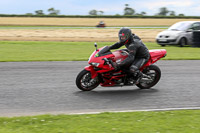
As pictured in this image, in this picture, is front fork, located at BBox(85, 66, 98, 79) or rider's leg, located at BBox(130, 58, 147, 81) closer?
front fork, located at BBox(85, 66, 98, 79)

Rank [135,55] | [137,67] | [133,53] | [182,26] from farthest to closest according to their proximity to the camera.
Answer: [182,26]
[135,55]
[137,67]
[133,53]

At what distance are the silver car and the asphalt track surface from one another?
10984 mm

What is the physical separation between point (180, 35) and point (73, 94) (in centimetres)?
1571

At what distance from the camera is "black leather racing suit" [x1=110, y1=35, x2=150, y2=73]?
827cm

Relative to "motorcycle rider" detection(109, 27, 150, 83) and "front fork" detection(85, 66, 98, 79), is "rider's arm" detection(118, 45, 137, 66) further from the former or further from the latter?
"front fork" detection(85, 66, 98, 79)

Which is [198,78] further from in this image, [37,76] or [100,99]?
[37,76]

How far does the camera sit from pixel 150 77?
9008 millimetres

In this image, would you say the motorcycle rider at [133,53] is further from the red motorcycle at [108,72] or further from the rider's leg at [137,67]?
A: the red motorcycle at [108,72]

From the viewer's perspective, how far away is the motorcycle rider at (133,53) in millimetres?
8195

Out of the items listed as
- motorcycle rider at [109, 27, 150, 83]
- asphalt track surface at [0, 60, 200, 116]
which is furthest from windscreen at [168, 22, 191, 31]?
motorcycle rider at [109, 27, 150, 83]

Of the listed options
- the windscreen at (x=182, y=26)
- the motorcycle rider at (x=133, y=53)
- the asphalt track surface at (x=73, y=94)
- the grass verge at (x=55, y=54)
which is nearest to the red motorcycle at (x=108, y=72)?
the motorcycle rider at (x=133, y=53)

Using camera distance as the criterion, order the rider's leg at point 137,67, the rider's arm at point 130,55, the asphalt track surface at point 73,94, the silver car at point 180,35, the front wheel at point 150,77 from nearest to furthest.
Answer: the asphalt track surface at point 73,94, the rider's arm at point 130,55, the rider's leg at point 137,67, the front wheel at point 150,77, the silver car at point 180,35

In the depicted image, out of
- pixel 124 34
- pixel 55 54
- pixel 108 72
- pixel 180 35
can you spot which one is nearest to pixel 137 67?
pixel 108 72

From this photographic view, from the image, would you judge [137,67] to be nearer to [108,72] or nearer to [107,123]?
[108,72]
